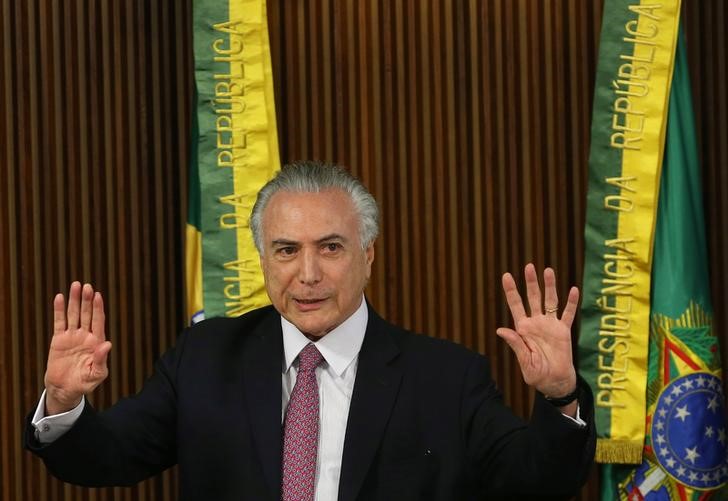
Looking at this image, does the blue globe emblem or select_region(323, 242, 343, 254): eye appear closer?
select_region(323, 242, 343, 254): eye

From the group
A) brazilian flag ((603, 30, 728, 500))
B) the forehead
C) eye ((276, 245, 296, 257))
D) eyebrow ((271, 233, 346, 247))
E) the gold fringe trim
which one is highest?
the forehead

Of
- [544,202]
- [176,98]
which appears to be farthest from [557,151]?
[176,98]

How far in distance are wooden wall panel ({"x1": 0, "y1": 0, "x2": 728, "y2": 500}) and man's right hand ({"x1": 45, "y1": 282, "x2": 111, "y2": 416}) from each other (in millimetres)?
1610

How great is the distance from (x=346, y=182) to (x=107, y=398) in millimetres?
1866

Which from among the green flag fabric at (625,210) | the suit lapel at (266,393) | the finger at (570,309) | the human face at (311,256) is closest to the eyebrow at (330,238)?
the human face at (311,256)

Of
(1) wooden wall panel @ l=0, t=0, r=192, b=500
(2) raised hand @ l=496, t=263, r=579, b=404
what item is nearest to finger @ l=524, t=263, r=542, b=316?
(2) raised hand @ l=496, t=263, r=579, b=404

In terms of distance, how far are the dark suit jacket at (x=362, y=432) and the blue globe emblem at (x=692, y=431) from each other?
4.69 feet

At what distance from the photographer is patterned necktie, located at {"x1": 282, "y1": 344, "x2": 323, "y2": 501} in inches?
69.8

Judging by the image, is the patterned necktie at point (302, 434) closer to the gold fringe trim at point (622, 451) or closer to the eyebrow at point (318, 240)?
the eyebrow at point (318, 240)

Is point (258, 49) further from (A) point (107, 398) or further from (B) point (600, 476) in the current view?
(B) point (600, 476)

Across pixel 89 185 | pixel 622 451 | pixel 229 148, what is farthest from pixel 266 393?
pixel 89 185

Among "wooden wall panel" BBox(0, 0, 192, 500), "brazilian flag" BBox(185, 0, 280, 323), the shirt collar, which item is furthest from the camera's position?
"wooden wall panel" BBox(0, 0, 192, 500)

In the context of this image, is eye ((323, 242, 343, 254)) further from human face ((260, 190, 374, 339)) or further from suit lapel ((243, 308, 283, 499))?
suit lapel ((243, 308, 283, 499))

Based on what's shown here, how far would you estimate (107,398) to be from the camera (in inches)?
136
